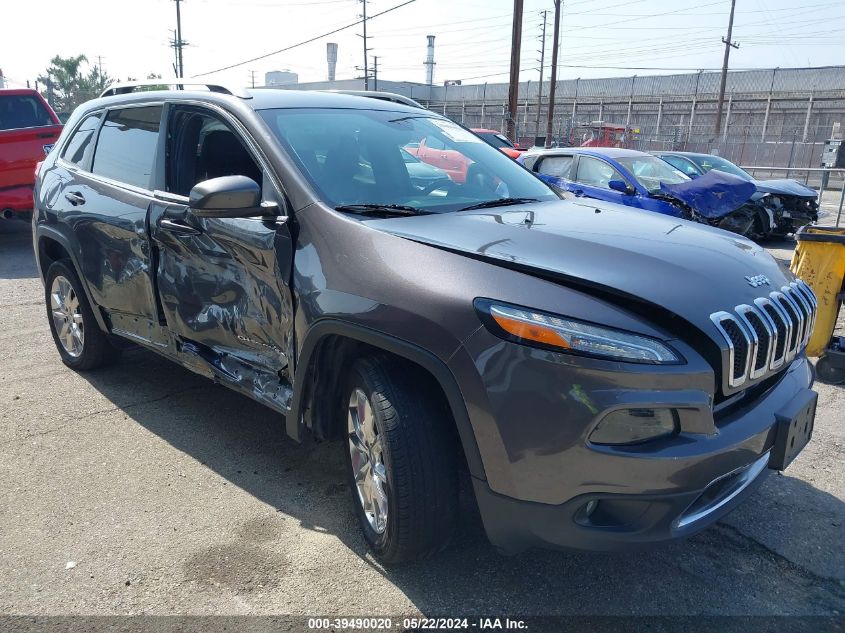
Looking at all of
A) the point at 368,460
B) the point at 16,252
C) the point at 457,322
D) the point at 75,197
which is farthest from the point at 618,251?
the point at 16,252

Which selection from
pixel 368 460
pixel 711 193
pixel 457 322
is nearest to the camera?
pixel 457 322

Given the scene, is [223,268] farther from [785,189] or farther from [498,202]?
[785,189]

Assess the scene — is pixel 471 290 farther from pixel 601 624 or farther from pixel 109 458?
pixel 109 458

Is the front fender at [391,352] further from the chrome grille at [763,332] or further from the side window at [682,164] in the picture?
the side window at [682,164]

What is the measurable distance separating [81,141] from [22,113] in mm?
6737

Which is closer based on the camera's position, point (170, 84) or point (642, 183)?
point (170, 84)

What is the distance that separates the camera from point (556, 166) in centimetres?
995

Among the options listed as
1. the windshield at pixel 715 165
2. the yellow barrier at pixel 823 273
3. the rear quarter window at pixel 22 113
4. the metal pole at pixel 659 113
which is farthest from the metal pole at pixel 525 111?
the yellow barrier at pixel 823 273

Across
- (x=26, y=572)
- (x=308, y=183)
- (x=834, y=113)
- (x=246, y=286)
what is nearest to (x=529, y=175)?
(x=308, y=183)

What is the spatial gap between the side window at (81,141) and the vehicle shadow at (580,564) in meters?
2.13

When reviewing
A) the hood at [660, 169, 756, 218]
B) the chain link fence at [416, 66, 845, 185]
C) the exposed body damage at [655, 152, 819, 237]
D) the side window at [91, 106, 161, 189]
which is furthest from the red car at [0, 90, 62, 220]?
the chain link fence at [416, 66, 845, 185]

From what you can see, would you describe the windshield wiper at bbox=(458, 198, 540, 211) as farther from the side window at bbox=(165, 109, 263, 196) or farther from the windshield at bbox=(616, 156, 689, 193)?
the windshield at bbox=(616, 156, 689, 193)

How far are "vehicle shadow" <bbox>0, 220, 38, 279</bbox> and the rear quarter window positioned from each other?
1713mm

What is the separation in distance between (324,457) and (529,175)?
193 cm
